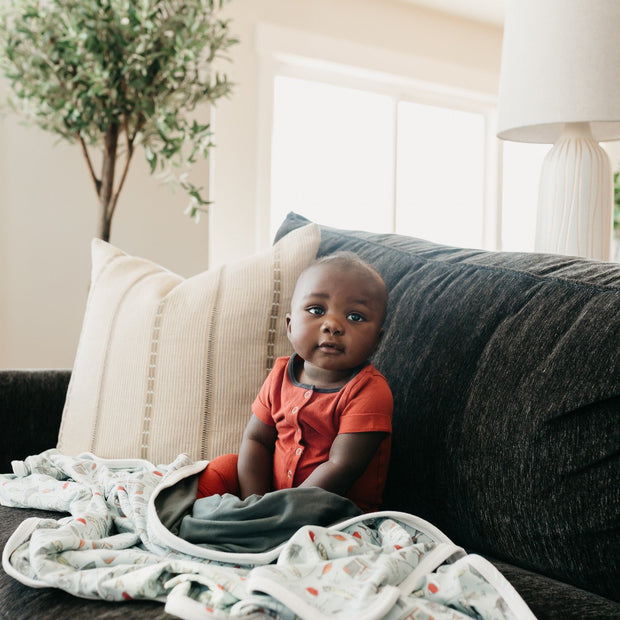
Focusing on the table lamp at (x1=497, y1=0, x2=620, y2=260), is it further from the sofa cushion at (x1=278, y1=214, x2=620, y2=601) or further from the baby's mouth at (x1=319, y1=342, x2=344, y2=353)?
the baby's mouth at (x1=319, y1=342, x2=344, y2=353)

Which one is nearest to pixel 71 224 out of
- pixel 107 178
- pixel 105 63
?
pixel 107 178

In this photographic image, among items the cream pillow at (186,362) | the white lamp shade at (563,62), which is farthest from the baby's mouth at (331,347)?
the white lamp shade at (563,62)

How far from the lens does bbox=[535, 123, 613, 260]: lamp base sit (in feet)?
5.03

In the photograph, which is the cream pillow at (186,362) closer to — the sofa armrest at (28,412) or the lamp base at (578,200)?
the sofa armrest at (28,412)

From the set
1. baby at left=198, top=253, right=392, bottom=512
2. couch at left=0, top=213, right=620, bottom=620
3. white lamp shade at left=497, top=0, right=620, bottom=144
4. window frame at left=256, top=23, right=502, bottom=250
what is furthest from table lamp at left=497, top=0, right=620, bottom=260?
window frame at left=256, top=23, right=502, bottom=250

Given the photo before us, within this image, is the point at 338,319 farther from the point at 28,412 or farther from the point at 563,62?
the point at 563,62

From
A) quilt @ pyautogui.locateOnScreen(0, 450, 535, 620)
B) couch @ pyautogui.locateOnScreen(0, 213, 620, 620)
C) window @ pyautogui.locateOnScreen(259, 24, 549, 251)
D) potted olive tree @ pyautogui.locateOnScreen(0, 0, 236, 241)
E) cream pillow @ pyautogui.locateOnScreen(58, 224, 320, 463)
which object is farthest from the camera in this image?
window @ pyautogui.locateOnScreen(259, 24, 549, 251)

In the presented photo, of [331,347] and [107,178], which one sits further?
[107,178]

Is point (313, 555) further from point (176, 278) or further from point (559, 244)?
point (559, 244)

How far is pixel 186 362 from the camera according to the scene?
121 cm

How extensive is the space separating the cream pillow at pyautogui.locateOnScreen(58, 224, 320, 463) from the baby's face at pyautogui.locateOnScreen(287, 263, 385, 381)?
0.21 m

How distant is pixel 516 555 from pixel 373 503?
0.73ft

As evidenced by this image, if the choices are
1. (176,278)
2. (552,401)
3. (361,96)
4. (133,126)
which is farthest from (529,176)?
(552,401)

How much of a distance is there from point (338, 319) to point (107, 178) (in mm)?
1584
